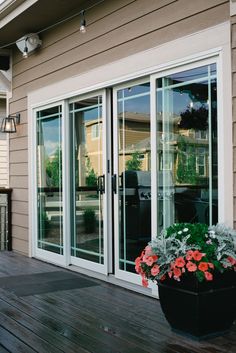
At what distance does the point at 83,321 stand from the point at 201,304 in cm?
93

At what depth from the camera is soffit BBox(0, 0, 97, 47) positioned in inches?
192

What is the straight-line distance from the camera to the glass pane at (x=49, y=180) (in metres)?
5.48

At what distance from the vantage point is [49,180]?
5719 millimetres

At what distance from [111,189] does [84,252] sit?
88 centimetres

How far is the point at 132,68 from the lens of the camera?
414 cm

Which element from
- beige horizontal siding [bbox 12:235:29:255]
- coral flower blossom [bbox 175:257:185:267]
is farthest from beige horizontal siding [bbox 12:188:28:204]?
coral flower blossom [bbox 175:257:185:267]

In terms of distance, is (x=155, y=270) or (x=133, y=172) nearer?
(x=155, y=270)

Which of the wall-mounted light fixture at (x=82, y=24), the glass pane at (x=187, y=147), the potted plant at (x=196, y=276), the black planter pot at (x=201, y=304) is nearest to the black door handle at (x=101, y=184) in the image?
the glass pane at (x=187, y=147)

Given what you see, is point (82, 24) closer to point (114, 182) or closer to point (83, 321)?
point (114, 182)

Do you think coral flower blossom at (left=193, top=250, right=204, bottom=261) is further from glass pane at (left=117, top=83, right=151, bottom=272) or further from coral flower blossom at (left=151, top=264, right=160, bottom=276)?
glass pane at (left=117, top=83, right=151, bottom=272)

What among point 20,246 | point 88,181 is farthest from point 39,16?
point 20,246

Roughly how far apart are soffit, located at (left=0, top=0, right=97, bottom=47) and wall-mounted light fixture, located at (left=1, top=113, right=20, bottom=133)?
1.04 metres

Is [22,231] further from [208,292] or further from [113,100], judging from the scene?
[208,292]

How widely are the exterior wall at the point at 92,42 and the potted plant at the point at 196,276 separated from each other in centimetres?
155
